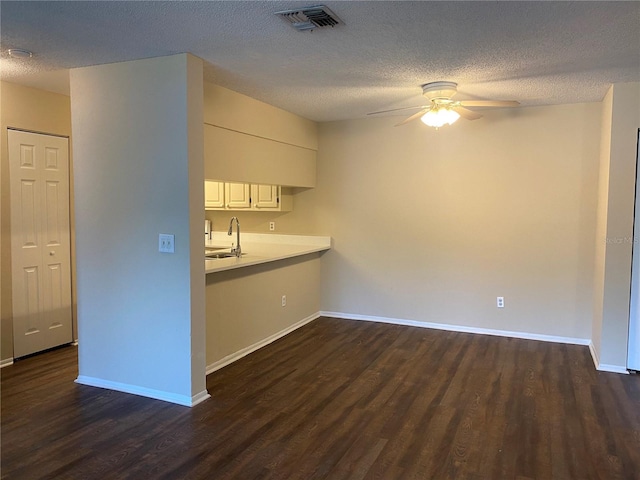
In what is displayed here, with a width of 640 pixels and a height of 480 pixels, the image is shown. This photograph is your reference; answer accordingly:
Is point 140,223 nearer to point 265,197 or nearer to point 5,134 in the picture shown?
point 5,134

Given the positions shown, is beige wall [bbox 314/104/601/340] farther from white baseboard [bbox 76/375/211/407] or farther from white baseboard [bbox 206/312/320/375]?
white baseboard [bbox 76/375/211/407]

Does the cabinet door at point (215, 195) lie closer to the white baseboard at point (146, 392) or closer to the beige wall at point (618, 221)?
the white baseboard at point (146, 392)

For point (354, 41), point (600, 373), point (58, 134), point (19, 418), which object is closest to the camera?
point (354, 41)

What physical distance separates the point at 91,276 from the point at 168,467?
67.1 inches

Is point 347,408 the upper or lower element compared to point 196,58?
lower

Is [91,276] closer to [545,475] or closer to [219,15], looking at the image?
[219,15]

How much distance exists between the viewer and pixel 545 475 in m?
2.40

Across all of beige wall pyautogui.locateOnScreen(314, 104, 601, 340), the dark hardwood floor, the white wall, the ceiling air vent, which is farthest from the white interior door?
the ceiling air vent

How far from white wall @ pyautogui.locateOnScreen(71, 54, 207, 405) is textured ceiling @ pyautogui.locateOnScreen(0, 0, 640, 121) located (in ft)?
0.83

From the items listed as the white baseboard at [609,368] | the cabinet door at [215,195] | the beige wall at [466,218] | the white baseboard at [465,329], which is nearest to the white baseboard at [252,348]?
the white baseboard at [465,329]

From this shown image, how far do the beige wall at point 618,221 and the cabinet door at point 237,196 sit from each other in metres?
3.64

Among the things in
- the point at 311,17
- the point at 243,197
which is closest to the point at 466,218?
the point at 243,197

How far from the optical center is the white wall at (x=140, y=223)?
3.16 meters

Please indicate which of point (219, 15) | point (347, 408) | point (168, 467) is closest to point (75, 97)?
point (219, 15)
